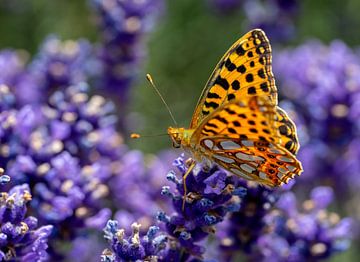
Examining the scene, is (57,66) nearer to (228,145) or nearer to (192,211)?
(228,145)

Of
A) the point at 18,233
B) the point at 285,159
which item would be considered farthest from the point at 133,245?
the point at 285,159

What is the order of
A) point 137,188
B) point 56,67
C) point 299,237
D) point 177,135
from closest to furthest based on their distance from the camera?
point 177,135, point 299,237, point 137,188, point 56,67

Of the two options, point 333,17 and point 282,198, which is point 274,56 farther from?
point 282,198

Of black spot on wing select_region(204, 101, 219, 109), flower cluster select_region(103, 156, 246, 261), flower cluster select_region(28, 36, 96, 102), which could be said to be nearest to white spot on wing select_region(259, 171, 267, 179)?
flower cluster select_region(103, 156, 246, 261)

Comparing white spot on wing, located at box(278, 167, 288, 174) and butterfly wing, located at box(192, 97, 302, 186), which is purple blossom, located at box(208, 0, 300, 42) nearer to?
butterfly wing, located at box(192, 97, 302, 186)

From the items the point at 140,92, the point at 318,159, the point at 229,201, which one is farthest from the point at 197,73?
the point at 229,201

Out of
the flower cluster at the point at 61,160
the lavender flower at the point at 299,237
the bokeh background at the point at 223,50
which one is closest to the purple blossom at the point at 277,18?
the bokeh background at the point at 223,50

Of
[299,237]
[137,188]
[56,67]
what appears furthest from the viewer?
Result: [56,67]

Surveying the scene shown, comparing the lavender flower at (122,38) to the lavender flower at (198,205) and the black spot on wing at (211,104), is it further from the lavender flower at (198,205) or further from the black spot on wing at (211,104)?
the lavender flower at (198,205)
